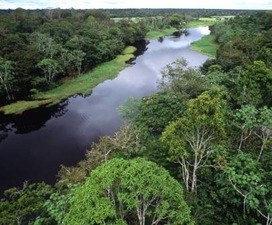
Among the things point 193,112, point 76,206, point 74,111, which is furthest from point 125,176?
point 74,111

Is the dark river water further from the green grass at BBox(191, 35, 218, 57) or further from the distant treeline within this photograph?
the green grass at BBox(191, 35, 218, 57)

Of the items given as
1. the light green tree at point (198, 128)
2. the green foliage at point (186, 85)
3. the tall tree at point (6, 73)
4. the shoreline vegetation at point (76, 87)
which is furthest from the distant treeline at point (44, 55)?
the light green tree at point (198, 128)

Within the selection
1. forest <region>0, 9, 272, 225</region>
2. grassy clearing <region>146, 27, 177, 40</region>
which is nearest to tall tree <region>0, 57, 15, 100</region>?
forest <region>0, 9, 272, 225</region>

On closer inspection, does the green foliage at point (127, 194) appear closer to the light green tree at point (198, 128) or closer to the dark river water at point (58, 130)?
the light green tree at point (198, 128)

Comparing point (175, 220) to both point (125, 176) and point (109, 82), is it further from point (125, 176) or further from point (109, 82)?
point (109, 82)

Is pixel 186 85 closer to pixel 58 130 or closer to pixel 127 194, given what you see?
pixel 58 130
